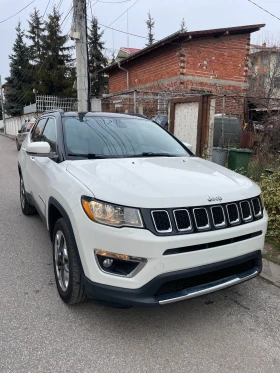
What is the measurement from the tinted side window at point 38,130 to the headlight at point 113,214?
264 cm

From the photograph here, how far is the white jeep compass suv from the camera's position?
223cm

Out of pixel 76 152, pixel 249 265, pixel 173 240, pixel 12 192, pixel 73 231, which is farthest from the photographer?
pixel 12 192

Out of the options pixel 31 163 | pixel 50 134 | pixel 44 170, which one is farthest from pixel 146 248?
pixel 31 163

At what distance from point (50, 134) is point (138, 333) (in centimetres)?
258

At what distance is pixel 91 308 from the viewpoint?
2.87m

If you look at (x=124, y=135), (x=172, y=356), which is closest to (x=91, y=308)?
(x=172, y=356)

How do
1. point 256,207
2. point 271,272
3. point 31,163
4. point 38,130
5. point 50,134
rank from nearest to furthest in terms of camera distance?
point 256,207 → point 271,272 → point 50,134 → point 31,163 → point 38,130

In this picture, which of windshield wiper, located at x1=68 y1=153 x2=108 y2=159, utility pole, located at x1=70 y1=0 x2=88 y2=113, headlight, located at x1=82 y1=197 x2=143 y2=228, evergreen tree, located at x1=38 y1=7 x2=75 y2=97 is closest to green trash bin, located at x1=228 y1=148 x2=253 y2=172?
windshield wiper, located at x1=68 y1=153 x2=108 y2=159

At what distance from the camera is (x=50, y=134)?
A: 157 inches

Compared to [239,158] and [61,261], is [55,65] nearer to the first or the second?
[239,158]

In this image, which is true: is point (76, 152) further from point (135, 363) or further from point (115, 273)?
point (135, 363)

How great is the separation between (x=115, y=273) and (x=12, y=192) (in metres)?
5.82

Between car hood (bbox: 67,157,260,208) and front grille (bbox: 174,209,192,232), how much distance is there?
0.19ft

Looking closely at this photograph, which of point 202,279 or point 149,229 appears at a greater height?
point 149,229
